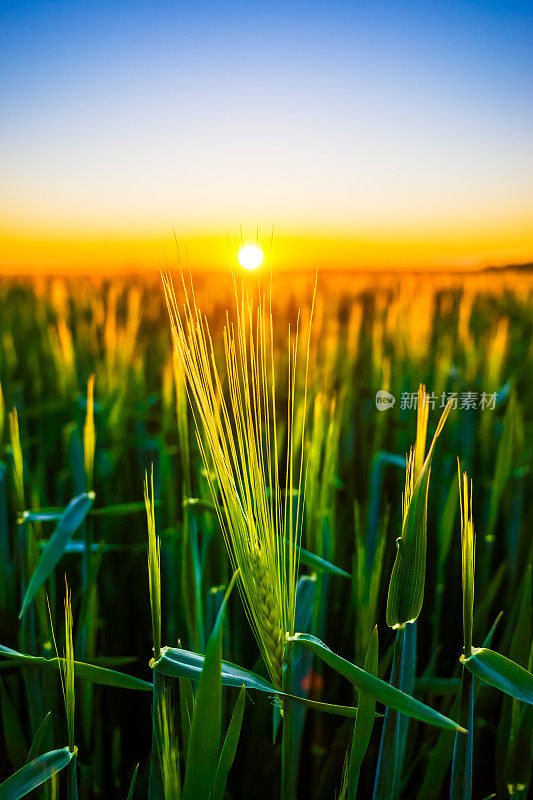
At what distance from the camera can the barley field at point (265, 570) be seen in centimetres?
27

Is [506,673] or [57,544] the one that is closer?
[506,673]

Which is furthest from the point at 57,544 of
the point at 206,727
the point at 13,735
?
the point at 206,727

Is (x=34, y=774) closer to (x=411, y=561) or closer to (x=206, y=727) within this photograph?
(x=206, y=727)

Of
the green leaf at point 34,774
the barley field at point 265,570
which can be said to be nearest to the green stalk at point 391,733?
the barley field at point 265,570

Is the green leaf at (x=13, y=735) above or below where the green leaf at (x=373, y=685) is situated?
below

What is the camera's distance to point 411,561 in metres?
0.24

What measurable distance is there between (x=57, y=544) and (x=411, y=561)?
0.30 m

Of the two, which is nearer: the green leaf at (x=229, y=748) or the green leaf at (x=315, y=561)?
the green leaf at (x=229, y=748)

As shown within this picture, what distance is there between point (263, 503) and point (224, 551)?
0.90ft

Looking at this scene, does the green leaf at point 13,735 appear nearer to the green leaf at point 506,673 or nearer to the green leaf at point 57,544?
the green leaf at point 57,544

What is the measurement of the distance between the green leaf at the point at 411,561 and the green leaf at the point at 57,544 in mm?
250

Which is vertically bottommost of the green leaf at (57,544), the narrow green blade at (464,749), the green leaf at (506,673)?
the narrow green blade at (464,749)

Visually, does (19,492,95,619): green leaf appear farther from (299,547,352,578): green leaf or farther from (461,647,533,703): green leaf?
(461,647,533,703): green leaf

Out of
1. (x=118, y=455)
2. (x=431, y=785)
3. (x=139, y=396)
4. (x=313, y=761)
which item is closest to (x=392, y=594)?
(x=431, y=785)
